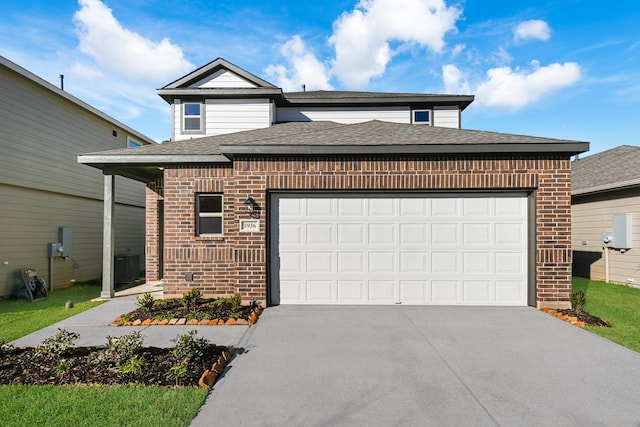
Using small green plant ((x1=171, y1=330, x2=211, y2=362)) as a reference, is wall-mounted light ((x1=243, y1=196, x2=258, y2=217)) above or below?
above

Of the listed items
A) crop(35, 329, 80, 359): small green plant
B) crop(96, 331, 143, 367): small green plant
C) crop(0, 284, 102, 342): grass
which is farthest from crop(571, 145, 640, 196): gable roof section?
crop(0, 284, 102, 342): grass

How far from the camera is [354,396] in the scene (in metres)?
3.54

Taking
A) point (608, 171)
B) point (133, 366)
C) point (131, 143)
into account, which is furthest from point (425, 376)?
point (131, 143)

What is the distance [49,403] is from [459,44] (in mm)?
14869

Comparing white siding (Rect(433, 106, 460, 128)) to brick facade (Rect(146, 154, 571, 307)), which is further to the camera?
white siding (Rect(433, 106, 460, 128))

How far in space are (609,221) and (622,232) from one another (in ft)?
2.58

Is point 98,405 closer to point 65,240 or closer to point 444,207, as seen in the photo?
point 444,207

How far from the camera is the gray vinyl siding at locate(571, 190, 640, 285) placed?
9.96m

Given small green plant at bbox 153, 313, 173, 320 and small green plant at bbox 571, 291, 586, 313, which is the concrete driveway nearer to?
small green plant at bbox 571, 291, 586, 313

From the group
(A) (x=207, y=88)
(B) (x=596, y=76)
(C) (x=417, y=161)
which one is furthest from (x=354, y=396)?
(B) (x=596, y=76)

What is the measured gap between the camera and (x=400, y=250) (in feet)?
23.4

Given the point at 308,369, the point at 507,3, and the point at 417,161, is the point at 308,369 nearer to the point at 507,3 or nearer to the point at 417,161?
the point at 417,161

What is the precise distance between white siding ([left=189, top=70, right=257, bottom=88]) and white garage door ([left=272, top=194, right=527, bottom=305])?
6297mm

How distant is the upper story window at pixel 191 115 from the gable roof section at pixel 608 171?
13.7 metres
